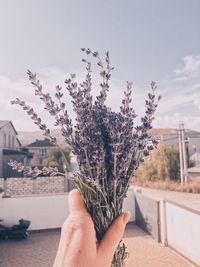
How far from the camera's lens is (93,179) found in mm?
1202

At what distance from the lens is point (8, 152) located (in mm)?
24484

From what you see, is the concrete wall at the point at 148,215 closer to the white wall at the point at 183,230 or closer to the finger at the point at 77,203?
the white wall at the point at 183,230

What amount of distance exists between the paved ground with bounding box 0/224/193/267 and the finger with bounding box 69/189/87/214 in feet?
20.7

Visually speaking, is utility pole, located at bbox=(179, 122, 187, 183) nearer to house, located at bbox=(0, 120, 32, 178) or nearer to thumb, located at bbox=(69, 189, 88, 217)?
house, located at bbox=(0, 120, 32, 178)

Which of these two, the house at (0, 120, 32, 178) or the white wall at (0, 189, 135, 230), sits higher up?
the house at (0, 120, 32, 178)

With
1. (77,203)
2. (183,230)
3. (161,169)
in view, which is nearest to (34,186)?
(183,230)

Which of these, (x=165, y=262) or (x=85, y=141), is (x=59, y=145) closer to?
(x=85, y=141)

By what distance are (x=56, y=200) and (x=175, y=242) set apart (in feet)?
15.2

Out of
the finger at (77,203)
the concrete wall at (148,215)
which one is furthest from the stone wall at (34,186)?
the finger at (77,203)

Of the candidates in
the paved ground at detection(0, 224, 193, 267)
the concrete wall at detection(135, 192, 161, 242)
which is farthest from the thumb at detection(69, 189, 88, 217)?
the concrete wall at detection(135, 192, 161, 242)

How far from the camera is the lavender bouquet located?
3.99ft

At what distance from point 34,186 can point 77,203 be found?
467 inches

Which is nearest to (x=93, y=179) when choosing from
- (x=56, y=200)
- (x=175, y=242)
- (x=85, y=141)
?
(x=85, y=141)

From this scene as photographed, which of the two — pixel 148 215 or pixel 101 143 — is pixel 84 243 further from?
pixel 148 215
